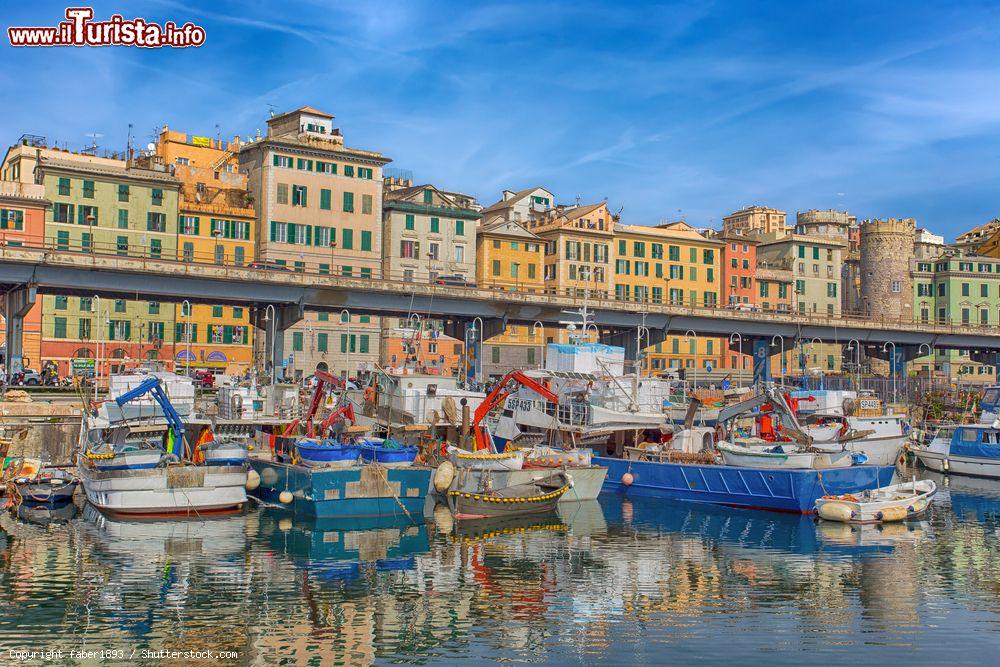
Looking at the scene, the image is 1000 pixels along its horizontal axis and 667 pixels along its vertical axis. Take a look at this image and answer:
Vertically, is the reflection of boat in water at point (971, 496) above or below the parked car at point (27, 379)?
below

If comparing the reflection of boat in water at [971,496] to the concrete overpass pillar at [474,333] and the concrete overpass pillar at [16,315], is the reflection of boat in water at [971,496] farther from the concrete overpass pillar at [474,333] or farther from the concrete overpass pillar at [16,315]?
the concrete overpass pillar at [16,315]

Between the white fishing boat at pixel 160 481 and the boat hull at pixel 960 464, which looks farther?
the boat hull at pixel 960 464

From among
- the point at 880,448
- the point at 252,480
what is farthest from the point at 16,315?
Answer: the point at 880,448

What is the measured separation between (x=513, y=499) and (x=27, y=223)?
63.4 meters

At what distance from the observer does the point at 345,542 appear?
113 ft

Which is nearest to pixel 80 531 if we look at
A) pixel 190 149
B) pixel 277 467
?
pixel 277 467

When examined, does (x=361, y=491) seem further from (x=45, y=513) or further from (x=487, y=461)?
(x=45, y=513)

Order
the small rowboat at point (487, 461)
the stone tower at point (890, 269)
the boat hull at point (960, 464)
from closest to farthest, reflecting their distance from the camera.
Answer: the small rowboat at point (487, 461) → the boat hull at point (960, 464) → the stone tower at point (890, 269)

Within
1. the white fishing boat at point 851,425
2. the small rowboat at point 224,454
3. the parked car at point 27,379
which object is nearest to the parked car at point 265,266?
the parked car at point 27,379

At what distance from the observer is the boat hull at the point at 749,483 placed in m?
41.3

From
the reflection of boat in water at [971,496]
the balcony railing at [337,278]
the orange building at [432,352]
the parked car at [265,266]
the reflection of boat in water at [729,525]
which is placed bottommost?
the reflection of boat in water at [729,525]

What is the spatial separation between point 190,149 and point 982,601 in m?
93.5

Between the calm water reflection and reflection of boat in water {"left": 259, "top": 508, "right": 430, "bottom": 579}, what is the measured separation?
120 mm

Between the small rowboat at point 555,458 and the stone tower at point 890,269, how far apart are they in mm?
103344
